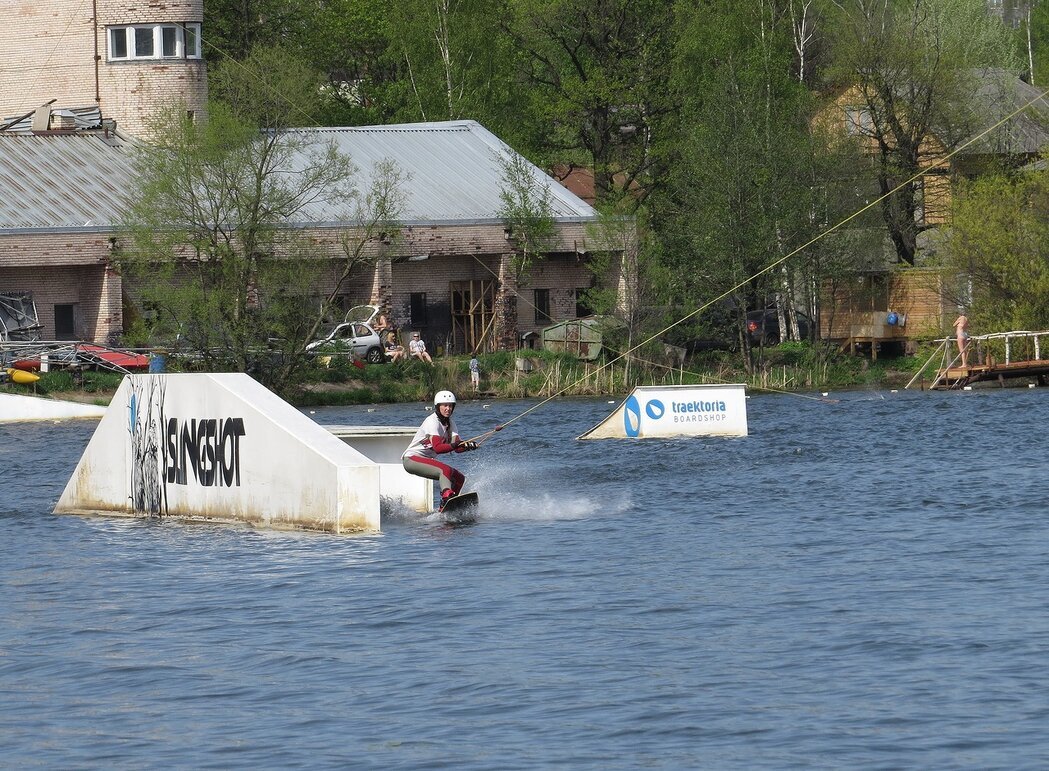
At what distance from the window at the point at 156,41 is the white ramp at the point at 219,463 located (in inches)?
1452

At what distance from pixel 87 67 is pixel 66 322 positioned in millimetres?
11370

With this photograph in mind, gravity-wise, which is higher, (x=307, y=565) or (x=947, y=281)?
(x=947, y=281)

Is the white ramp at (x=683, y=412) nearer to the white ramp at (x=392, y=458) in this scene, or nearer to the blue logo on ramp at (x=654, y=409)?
the blue logo on ramp at (x=654, y=409)

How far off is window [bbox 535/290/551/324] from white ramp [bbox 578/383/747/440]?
26.1m

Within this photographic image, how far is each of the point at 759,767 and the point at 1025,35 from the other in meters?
105

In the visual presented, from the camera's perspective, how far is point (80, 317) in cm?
5625

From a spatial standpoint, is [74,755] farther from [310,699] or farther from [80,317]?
[80,317]

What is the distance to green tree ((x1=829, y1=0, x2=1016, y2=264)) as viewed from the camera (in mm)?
64062

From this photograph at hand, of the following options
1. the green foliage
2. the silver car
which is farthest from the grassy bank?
the green foliage

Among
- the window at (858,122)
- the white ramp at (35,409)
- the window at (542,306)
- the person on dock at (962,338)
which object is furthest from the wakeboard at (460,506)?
the window at (858,122)

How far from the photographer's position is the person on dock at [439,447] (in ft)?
78.0

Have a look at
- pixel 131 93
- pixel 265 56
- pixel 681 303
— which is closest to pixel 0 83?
pixel 131 93

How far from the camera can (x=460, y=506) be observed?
25.0 metres

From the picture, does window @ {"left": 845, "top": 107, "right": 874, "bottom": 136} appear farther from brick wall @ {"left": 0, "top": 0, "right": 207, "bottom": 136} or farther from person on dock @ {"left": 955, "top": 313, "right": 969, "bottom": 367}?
brick wall @ {"left": 0, "top": 0, "right": 207, "bottom": 136}
